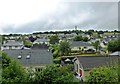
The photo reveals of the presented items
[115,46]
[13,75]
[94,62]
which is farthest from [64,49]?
[13,75]

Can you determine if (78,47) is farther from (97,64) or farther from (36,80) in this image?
(36,80)

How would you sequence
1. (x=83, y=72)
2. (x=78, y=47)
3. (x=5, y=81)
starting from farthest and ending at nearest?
(x=78, y=47) → (x=83, y=72) → (x=5, y=81)

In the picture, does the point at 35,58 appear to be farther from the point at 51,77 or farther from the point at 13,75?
the point at 51,77

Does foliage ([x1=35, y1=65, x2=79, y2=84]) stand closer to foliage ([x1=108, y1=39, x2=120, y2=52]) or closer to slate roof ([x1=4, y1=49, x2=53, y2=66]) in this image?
slate roof ([x1=4, y1=49, x2=53, y2=66])

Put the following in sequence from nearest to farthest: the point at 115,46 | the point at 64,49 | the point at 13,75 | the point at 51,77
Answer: the point at 51,77 < the point at 13,75 < the point at 115,46 < the point at 64,49

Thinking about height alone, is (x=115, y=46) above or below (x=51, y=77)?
above

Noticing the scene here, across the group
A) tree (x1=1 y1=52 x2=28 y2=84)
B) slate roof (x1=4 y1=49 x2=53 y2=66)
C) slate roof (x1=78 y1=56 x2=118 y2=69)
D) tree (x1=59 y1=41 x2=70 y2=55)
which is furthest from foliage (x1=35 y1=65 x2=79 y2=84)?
tree (x1=59 y1=41 x2=70 y2=55)

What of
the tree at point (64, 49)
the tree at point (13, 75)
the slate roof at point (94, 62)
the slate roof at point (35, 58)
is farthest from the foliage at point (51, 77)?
the tree at point (64, 49)

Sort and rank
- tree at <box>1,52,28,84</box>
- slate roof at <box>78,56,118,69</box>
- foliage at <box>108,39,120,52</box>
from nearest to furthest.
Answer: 1. tree at <box>1,52,28,84</box>
2. slate roof at <box>78,56,118,69</box>
3. foliage at <box>108,39,120,52</box>

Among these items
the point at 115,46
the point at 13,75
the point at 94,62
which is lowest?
the point at 94,62

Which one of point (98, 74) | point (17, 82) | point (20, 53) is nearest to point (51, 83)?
point (17, 82)

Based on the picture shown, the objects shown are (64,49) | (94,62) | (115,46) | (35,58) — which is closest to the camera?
(94,62)
